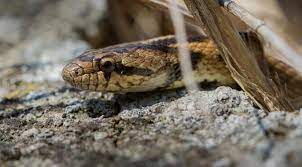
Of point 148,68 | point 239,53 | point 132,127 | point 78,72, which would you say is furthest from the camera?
point 148,68

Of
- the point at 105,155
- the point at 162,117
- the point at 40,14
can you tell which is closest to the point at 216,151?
the point at 105,155

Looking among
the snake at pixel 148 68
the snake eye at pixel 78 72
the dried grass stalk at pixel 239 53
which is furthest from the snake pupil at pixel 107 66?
the dried grass stalk at pixel 239 53

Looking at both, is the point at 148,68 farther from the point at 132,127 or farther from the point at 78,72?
the point at 132,127

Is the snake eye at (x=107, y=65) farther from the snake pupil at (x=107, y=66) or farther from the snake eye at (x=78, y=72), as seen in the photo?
the snake eye at (x=78, y=72)

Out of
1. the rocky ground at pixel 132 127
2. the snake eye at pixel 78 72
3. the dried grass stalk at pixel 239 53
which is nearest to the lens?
the rocky ground at pixel 132 127

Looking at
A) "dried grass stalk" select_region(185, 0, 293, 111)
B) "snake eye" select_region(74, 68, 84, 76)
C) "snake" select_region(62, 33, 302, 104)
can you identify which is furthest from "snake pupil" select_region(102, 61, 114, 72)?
Answer: "dried grass stalk" select_region(185, 0, 293, 111)

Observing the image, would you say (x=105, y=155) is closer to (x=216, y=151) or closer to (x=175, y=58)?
(x=216, y=151)

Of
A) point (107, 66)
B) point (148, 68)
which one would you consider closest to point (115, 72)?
point (107, 66)
